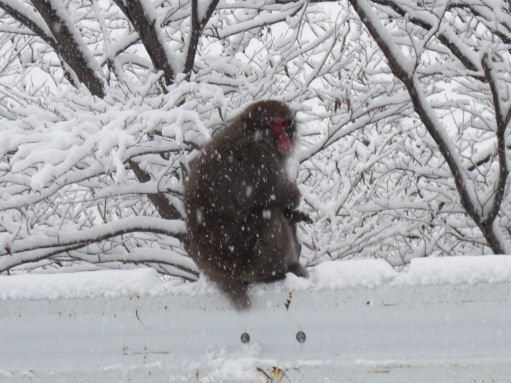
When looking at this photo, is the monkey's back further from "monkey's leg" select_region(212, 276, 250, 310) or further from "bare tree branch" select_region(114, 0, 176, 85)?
"bare tree branch" select_region(114, 0, 176, 85)

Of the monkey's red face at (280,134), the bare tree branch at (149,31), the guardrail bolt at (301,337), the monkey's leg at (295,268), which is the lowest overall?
the monkey's leg at (295,268)

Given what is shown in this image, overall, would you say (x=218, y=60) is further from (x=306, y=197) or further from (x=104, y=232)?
(x=104, y=232)

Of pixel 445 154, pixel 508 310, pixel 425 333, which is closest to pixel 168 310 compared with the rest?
pixel 425 333

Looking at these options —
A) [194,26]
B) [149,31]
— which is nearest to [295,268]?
[194,26]

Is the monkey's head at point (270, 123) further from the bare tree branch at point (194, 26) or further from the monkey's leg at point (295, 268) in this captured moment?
the bare tree branch at point (194, 26)

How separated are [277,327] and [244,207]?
1.33m

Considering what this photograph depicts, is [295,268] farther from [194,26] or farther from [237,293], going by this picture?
[194,26]

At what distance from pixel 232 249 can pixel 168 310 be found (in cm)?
111

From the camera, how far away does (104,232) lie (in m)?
3.56

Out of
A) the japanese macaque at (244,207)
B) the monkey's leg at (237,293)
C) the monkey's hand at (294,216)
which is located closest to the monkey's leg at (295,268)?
the japanese macaque at (244,207)

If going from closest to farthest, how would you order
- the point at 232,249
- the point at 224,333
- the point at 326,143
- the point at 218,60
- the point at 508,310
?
the point at 508,310
the point at 224,333
the point at 232,249
the point at 326,143
the point at 218,60

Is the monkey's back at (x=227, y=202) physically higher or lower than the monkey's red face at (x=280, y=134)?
lower

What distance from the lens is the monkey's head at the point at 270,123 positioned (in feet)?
11.3

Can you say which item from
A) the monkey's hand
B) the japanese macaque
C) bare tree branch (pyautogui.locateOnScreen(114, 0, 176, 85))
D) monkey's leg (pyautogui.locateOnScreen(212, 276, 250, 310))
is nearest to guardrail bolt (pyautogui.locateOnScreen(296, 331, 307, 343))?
monkey's leg (pyautogui.locateOnScreen(212, 276, 250, 310))
